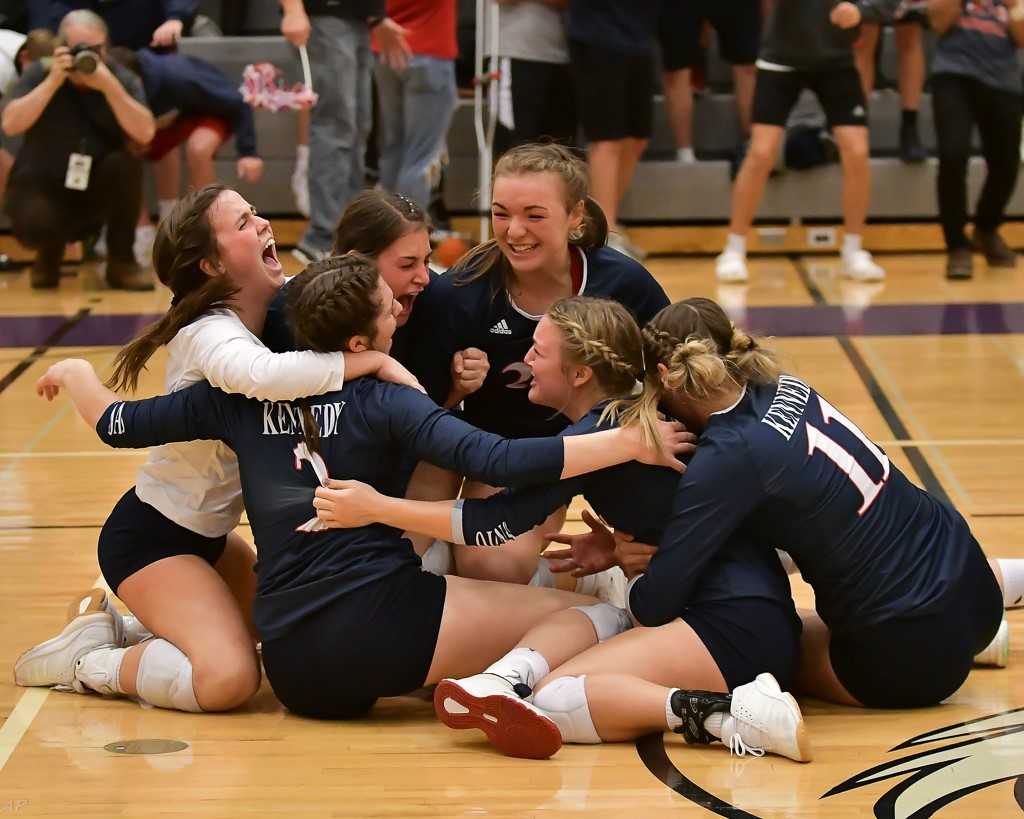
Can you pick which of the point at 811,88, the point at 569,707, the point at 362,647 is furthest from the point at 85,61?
the point at 569,707

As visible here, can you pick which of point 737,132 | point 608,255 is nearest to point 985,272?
point 737,132

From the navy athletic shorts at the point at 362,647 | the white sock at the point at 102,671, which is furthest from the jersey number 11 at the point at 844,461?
the white sock at the point at 102,671

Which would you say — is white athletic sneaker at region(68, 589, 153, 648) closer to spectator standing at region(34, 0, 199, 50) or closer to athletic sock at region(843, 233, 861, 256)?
athletic sock at region(843, 233, 861, 256)

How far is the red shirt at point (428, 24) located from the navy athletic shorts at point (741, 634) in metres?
5.21

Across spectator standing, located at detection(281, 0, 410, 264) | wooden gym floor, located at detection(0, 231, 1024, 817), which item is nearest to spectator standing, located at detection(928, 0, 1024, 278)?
spectator standing, located at detection(281, 0, 410, 264)

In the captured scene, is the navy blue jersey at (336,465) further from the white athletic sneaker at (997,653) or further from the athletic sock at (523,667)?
the white athletic sneaker at (997,653)

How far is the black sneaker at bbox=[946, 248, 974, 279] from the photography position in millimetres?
7879

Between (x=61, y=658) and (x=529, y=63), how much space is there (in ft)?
16.7

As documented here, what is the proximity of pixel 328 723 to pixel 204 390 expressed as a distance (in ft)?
2.30

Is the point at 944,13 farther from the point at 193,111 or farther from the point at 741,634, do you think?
the point at 741,634

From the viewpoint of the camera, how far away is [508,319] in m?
3.78

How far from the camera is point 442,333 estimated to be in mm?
3760

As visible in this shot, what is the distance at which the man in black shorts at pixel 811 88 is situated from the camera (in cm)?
734

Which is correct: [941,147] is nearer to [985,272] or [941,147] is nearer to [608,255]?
[985,272]
